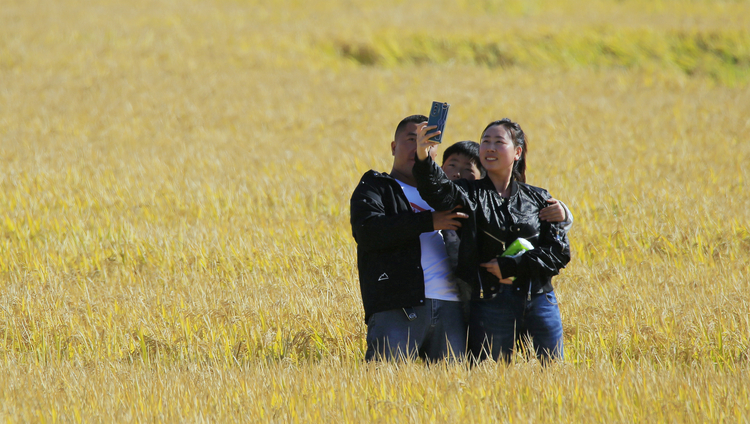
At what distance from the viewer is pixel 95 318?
5117 millimetres

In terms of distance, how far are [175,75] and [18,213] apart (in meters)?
9.33

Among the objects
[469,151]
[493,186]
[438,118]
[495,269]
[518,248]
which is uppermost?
[438,118]

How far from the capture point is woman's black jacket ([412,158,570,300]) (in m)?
3.70

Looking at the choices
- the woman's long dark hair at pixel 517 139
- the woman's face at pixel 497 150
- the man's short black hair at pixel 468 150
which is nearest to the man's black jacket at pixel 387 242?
the woman's face at pixel 497 150

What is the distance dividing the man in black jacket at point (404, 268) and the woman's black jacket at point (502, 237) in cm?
11

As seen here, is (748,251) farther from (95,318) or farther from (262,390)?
(95,318)

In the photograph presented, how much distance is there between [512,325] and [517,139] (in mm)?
1001

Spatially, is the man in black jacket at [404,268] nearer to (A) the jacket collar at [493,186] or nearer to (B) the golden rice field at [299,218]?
(B) the golden rice field at [299,218]

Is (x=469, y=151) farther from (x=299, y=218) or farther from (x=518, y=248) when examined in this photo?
(x=299, y=218)

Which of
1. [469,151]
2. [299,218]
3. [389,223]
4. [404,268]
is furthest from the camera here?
[299,218]

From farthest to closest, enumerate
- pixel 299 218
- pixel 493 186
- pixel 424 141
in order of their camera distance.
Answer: pixel 299 218, pixel 493 186, pixel 424 141

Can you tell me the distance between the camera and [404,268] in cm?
378

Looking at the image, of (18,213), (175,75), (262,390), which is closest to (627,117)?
(175,75)

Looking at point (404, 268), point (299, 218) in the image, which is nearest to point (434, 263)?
point (404, 268)
